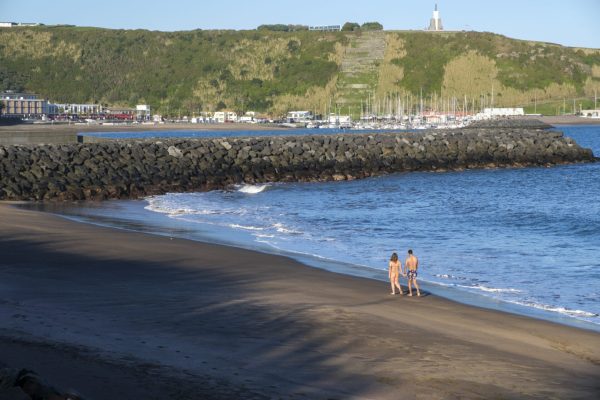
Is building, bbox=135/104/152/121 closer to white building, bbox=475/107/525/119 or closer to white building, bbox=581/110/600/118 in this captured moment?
white building, bbox=475/107/525/119

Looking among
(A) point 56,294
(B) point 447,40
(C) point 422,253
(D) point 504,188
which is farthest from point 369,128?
(A) point 56,294

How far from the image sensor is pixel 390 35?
165 metres

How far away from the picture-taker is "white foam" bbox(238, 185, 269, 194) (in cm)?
3606

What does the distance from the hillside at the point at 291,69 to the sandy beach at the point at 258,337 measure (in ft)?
416

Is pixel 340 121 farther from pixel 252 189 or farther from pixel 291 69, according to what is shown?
pixel 252 189

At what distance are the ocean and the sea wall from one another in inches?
68.3

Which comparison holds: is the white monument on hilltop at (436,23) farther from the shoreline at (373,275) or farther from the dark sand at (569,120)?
Answer: the shoreline at (373,275)

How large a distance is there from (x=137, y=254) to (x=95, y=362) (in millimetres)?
8761

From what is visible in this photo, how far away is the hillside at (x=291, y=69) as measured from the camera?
486 feet

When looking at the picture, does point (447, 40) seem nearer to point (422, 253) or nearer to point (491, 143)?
point (491, 143)

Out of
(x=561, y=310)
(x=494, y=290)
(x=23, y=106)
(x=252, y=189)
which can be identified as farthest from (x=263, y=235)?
(x=23, y=106)

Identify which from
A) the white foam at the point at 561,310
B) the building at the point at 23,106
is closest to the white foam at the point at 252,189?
the white foam at the point at 561,310

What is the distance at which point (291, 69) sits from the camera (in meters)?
155

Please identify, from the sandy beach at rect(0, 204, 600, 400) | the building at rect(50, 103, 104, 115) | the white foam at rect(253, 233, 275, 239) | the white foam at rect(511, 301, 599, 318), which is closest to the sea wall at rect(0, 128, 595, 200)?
the white foam at rect(253, 233, 275, 239)
